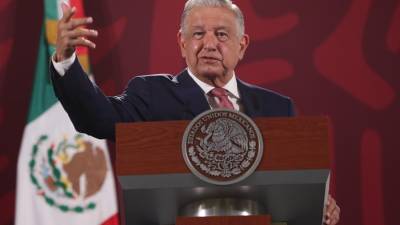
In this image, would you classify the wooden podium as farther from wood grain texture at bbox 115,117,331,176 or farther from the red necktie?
the red necktie

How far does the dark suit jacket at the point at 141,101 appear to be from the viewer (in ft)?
5.92

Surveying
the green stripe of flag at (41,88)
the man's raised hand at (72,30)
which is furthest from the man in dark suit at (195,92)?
the green stripe of flag at (41,88)

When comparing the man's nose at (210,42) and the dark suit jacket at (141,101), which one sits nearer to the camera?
the dark suit jacket at (141,101)

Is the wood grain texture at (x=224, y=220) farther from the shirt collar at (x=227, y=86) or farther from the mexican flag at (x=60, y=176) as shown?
the mexican flag at (x=60, y=176)

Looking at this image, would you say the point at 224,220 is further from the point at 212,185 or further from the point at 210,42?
the point at 210,42

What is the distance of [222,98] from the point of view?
6.97 ft

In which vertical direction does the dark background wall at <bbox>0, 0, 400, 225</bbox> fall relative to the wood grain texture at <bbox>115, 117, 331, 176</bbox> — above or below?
above

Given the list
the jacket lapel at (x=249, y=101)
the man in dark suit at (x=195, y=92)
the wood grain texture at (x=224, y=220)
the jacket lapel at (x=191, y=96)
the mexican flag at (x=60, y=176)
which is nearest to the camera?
the wood grain texture at (x=224, y=220)

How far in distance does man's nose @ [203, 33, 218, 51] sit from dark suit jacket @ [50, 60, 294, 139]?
0.11m

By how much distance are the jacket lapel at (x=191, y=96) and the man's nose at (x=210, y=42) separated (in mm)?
111

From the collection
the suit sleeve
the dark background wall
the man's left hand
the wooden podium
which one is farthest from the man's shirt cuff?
the dark background wall

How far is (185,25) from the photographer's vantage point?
7.33 ft

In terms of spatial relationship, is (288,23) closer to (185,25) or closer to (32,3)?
(32,3)

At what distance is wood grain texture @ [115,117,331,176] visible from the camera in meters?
1.50
